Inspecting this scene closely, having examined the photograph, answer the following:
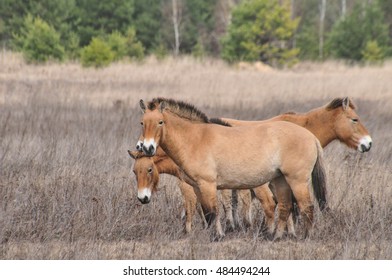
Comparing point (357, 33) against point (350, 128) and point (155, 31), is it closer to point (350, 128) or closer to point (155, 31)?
point (155, 31)

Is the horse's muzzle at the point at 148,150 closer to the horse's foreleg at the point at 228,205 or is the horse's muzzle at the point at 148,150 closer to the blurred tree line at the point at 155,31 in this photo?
the horse's foreleg at the point at 228,205

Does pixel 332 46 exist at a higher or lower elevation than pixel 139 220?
lower

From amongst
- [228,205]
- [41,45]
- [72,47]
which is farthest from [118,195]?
[72,47]

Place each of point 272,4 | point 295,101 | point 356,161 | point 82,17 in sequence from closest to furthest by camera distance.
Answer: point 356,161
point 295,101
point 272,4
point 82,17

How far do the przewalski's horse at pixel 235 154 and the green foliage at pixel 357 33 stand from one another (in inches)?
1398

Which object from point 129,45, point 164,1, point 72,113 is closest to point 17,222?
point 72,113

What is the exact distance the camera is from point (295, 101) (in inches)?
765

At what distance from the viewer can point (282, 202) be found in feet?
24.9

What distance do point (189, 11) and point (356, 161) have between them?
46237 mm

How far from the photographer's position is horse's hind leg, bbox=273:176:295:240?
749 cm

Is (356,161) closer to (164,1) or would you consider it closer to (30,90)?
(30,90)

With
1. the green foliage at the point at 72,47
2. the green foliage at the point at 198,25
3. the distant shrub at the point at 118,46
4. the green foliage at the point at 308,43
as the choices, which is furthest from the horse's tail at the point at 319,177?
the green foliage at the point at 198,25

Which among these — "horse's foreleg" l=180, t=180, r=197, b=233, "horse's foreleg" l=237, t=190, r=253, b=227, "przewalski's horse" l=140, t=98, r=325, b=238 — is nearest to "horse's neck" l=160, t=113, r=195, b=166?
"przewalski's horse" l=140, t=98, r=325, b=238

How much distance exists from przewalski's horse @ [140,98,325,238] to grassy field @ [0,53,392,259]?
0.49m
